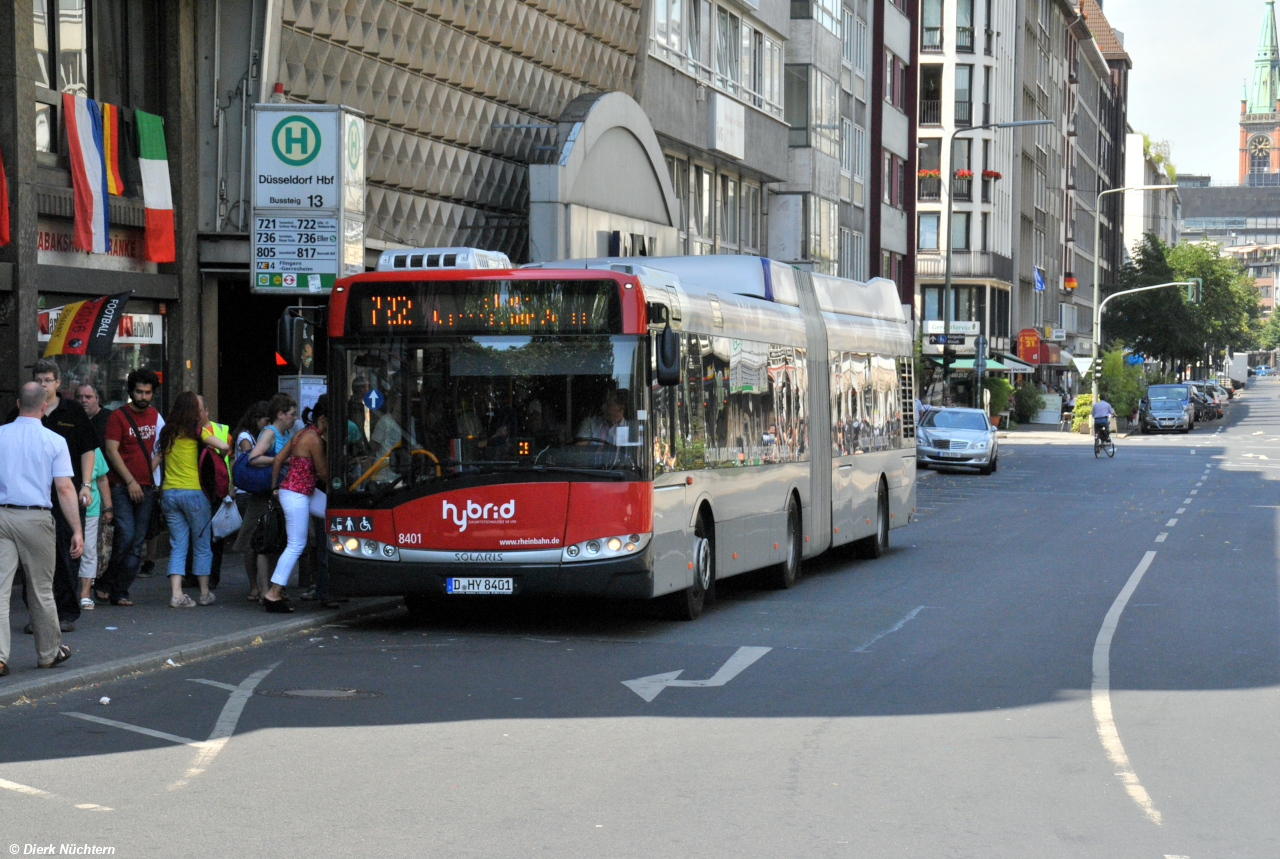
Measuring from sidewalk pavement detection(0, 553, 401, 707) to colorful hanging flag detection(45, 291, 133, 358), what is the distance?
218 cm

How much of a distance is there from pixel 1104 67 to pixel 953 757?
122888 mm

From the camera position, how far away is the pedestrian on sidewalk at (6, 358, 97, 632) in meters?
11.6

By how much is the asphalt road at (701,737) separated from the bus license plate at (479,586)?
348mm

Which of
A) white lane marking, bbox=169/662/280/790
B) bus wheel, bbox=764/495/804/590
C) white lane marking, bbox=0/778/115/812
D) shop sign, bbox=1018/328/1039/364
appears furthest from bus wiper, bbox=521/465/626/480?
shop sign, bbox=1018/328/1039/364

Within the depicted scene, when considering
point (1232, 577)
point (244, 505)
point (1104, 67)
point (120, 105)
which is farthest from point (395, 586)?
point (1104, 67)

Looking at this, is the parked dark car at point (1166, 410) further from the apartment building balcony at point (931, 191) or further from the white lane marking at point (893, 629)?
the white lane marking at point (893, 629)

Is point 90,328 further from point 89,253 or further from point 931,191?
point 931,191

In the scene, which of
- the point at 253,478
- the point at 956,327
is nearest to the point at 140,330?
the point at 253,478

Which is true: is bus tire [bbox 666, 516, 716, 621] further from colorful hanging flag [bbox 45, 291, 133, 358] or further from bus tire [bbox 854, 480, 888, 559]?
bus tire [bbox 854, 480, 888, 559]

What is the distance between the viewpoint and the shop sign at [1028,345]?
84250mm

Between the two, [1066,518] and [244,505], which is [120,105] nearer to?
[244,505]

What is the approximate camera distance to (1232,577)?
1872 centimetres

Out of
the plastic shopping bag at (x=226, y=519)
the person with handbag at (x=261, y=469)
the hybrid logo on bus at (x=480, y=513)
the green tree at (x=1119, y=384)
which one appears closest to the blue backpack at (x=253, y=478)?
the person with handbag at (x=261, y=469)

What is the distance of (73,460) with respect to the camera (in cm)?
1269
